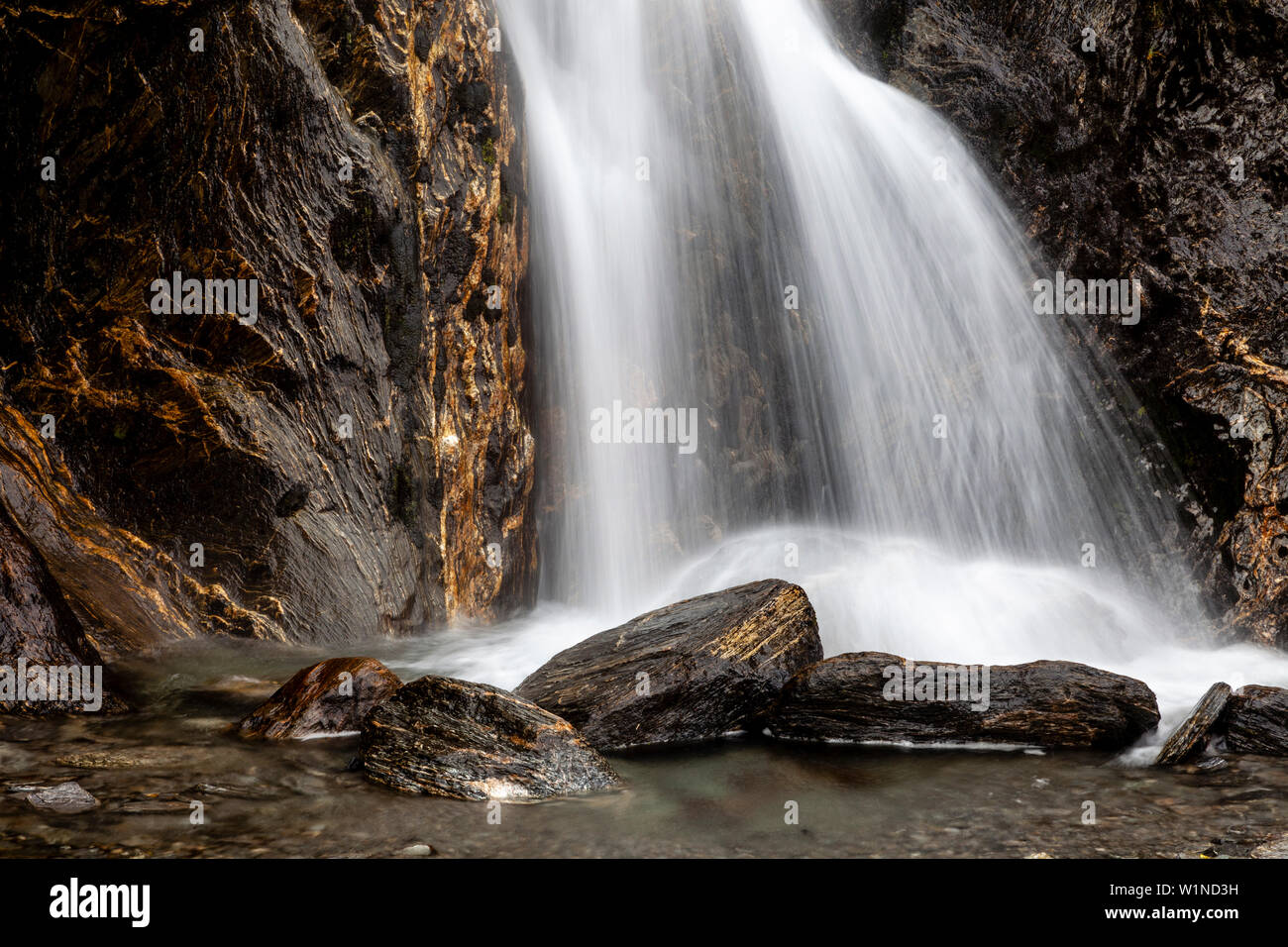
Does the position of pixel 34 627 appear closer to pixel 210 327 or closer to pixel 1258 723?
pixel 210 327

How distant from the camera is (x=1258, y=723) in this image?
6.30 metres

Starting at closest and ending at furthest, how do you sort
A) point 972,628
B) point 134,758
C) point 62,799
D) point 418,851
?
1. point 418,851
2. point 62,799
3. point 134,758
4. point 972,628

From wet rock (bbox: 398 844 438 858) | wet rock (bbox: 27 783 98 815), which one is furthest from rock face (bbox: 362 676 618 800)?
wet rock (bbox: 27 783 98 815)

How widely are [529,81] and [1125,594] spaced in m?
12.3

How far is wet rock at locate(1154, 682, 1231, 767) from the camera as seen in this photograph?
19.8 feet

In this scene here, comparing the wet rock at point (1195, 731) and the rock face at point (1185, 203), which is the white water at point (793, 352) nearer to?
the rock face at point (1185, 203)

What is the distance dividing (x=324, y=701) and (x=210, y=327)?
4.56 meters

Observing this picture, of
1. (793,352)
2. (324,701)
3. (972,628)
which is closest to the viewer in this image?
(324,701)

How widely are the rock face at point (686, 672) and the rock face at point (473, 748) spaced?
85 cm

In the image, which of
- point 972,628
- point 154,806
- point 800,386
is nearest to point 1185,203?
point 800,386

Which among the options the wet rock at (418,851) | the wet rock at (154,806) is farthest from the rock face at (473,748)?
the wet rock at (154,806)

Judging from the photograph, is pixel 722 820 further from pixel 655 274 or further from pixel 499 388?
pixel 655 274

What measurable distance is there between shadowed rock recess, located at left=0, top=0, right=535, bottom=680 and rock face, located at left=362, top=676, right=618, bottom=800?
3521 mm

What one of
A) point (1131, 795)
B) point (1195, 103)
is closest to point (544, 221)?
point (1195, 103)
